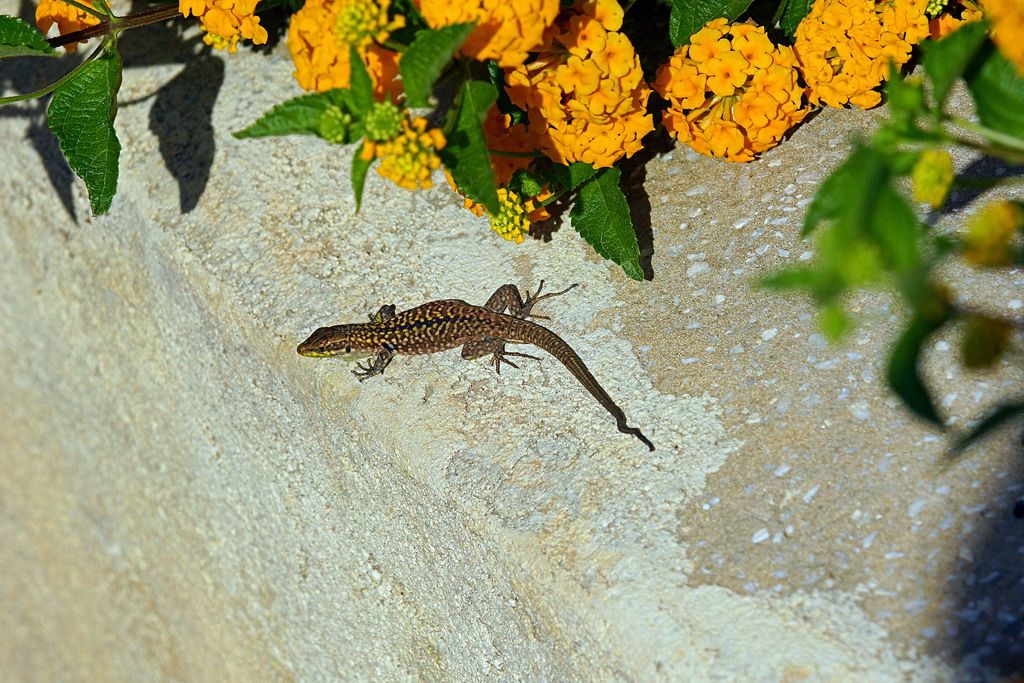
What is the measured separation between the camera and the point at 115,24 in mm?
2160

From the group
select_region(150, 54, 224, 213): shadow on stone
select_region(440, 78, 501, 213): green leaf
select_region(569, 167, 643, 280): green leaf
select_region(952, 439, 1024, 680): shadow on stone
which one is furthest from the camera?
select_region(150, 54, 224, 213): shadow on stone

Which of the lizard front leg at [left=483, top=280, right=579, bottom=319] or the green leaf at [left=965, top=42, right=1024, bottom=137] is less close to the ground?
the green leaf at [left=965, top=42, right=1024, bottom=137]

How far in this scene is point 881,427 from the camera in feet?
5.78

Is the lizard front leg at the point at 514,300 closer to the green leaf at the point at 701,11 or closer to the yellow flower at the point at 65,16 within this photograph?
the green leaf at the point at 701,11

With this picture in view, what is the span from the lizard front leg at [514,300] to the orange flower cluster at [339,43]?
0.64m

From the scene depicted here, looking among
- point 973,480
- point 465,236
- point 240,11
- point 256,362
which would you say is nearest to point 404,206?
point 465,236

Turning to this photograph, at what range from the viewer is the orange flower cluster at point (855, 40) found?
6.31 ft

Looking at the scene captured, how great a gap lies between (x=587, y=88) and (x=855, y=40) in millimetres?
562

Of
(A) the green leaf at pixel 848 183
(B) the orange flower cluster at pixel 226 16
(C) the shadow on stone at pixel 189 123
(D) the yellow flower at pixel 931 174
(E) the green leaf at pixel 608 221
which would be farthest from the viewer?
(C) the shadow on stone at pixel 189 123

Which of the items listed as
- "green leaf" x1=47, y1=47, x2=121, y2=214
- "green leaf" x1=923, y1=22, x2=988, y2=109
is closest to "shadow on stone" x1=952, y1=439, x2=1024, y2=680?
"green leaf" x1=923, y1=22, x2=988, y2=109

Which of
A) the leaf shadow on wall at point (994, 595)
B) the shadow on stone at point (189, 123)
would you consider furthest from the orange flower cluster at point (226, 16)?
the leaf shadow on wall at point (994, 595)

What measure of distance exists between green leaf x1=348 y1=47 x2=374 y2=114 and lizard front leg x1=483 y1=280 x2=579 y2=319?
0.74 meters

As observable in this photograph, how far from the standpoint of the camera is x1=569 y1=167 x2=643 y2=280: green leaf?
2.01 meters

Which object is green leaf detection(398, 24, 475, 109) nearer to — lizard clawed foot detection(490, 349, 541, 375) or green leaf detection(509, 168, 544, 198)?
green leaf detection(509, 168, 544, 198)
